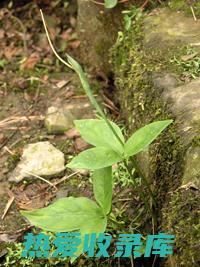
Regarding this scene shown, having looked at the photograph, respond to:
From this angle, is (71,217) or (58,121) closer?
(71,217)

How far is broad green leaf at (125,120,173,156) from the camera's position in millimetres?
1426

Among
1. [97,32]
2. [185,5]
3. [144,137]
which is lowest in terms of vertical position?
[97,32]

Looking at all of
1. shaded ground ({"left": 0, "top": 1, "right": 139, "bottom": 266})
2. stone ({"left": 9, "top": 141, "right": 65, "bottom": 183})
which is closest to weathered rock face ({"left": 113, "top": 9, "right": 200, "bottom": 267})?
shaded ground ({"left": 0, "top": 1, "right": 139, "bottom": 266})

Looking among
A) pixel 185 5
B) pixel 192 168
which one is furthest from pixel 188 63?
pixel 192 168

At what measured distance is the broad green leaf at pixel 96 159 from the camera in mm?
1434

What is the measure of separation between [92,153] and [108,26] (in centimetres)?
123

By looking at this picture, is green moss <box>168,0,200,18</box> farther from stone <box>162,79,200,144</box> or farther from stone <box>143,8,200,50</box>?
stone <box>162,79,200,144</box>

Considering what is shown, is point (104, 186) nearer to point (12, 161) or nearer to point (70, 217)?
point (70, 217)

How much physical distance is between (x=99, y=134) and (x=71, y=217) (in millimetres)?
270

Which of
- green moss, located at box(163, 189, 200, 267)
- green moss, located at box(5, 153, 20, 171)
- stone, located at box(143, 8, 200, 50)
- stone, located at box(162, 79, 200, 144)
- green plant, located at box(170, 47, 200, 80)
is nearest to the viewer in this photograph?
green moss, located at box(163, 189, 200, 267)

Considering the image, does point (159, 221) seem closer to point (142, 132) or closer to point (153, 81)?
point (142, 132)

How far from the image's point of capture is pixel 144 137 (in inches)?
57.2

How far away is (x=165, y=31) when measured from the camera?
82.2 inches

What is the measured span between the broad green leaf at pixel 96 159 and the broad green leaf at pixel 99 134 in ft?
0.11
